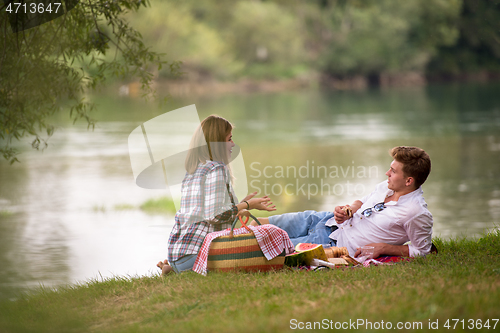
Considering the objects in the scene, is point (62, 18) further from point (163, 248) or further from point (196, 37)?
point (196, 37)

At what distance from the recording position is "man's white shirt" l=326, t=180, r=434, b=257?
14.6 ft

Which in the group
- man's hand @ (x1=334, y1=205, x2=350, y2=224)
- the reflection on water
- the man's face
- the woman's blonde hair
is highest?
the woman's blonde hair

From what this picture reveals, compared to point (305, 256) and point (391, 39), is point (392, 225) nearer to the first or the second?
point (305, 256)

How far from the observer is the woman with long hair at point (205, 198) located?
442 cm

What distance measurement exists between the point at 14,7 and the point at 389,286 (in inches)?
168

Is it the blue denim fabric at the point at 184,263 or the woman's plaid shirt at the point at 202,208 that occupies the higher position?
the woman's plaid shirt at the point at 202,208

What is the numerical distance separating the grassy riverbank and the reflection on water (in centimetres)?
127

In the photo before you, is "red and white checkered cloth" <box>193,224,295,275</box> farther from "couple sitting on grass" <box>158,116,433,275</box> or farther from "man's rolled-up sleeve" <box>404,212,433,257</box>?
"man's rolled-up sleeve" <box>404,212,433,257</box>

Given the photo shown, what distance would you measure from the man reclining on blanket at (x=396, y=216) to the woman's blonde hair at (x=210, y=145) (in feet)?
3.89

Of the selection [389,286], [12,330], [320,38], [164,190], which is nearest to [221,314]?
[389,286]

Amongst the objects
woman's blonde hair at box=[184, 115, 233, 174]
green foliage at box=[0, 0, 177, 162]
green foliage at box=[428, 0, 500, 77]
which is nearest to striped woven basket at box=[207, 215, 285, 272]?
woman's blonde hair at box=[184, 115, 233, 174]

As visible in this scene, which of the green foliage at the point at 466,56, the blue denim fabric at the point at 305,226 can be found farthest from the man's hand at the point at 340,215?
the green foliage at the point at 466,56

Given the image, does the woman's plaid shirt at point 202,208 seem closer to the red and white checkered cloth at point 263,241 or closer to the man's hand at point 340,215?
the red and white checkered cloth at point 263,241

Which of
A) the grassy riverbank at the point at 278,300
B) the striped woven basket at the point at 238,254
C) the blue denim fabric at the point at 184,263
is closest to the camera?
the grassy riverbank at the point at 278,300
